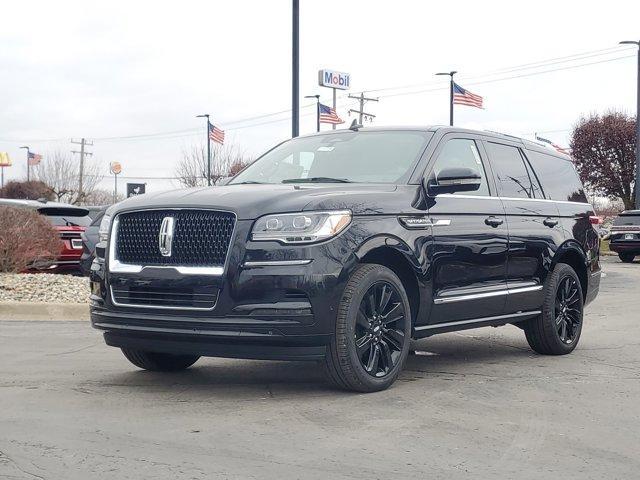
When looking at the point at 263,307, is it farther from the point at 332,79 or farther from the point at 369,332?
the point at 332,79

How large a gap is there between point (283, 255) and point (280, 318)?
0.37 meters

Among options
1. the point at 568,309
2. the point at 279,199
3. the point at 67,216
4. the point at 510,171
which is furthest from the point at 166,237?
the point at 67,216

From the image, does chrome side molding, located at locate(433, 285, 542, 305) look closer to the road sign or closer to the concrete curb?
the concrete curb

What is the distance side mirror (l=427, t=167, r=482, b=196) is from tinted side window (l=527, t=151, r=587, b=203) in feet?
6.44

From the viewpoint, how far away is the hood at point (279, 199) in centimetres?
580

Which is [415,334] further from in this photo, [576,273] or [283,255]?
[576,273]

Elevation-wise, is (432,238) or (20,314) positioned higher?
(432,238)

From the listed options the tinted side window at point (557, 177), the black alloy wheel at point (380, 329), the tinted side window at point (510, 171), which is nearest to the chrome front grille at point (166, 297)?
the black alloy wheel at point (380, 329)

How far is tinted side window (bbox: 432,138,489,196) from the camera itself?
23.3 ft

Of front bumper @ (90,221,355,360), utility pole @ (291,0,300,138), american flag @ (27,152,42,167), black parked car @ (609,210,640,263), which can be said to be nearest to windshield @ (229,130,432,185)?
front bumper @ (90,221,355,360)

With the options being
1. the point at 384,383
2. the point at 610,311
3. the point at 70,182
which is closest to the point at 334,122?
the point at 610,311

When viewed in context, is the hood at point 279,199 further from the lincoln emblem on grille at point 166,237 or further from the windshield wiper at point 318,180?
the windshield wiper at point 318,180

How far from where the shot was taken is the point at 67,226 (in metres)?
14.9

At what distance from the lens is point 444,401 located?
5.95 meters
